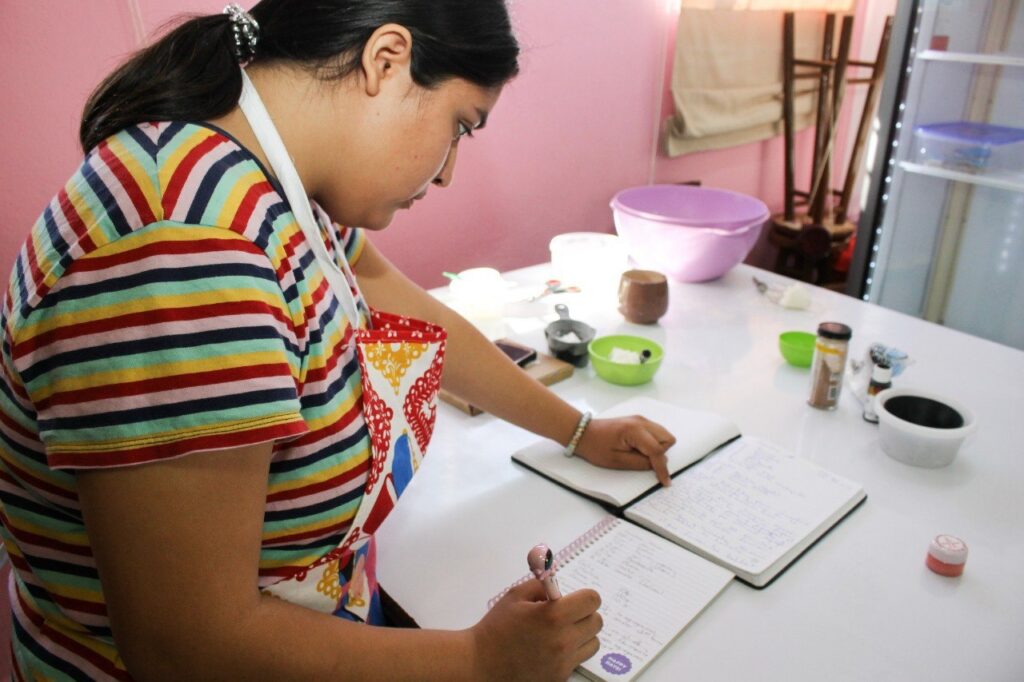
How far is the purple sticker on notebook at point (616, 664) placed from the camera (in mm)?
709

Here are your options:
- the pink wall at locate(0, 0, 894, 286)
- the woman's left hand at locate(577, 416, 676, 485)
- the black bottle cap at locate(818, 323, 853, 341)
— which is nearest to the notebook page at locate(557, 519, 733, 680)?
the woman's left hand at locate(577, 416, 676, 485)

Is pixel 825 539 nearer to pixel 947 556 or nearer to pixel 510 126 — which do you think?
pixel 947 556

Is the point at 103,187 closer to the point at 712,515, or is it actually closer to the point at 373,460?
the point at 373,460

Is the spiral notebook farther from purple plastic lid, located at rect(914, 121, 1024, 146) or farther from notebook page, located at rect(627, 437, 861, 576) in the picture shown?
purple plastic lid, located at rect(914, 121, 1024, 146)

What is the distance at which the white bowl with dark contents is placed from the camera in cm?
101

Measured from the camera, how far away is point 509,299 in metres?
1.64

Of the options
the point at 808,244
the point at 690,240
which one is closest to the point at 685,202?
the point at 690,240

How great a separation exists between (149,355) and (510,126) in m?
1.58

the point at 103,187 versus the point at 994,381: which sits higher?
the point at 103,187

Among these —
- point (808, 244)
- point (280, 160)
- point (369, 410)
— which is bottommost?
point (808, 244)

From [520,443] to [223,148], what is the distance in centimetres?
66

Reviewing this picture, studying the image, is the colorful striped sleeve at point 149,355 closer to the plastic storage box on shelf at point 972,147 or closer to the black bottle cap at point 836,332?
the black bottle cap at point 836,332

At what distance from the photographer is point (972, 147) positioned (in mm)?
2135

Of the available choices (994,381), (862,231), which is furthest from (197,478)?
(862,231)
